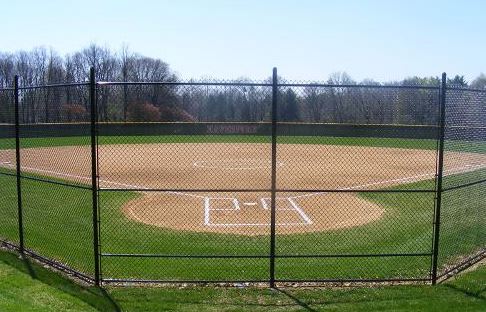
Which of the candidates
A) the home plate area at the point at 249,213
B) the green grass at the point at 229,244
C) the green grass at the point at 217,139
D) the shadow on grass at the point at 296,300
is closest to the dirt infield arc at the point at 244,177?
the home plate area at the point at 249,213

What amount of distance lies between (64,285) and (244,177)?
13892 millimetres

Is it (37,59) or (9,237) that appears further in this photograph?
(37,59)

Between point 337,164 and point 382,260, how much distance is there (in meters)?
16.7

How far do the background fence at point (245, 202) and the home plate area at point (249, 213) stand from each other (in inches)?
2.0

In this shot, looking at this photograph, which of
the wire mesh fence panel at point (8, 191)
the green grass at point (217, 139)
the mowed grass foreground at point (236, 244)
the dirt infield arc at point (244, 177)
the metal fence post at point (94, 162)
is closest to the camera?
the metal fence post at point (94, 162)

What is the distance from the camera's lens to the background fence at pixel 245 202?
306 inches

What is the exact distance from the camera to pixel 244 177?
67.8ft

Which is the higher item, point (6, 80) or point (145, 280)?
point (6, 80)

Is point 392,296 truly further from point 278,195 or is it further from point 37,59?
point 37,59

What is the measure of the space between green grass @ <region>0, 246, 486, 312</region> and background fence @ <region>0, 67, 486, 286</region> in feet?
→ 1.42

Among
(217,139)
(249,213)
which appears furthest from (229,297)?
(217,139)

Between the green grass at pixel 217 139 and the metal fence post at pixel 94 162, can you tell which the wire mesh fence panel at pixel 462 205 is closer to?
the metal fence post at pixel 94 162

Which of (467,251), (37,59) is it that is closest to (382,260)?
(467,251)

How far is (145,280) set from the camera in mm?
7309
